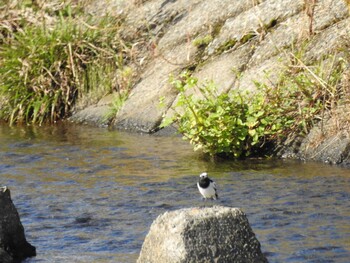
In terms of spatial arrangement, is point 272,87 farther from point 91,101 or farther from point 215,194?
point 91,101

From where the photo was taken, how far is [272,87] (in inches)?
480

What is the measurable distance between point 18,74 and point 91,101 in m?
1.24

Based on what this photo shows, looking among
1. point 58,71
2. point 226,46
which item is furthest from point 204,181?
point 58,71

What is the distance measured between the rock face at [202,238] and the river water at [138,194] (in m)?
1.07

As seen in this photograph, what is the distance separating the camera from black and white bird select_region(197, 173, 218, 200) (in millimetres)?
9266

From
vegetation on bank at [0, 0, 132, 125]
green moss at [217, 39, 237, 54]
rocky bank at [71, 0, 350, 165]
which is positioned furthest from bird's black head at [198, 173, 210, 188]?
vegetation on bank at [0, 0, 132, 125]

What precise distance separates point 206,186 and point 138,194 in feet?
4.80

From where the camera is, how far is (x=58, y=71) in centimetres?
1523

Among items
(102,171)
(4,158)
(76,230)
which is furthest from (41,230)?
(4,158)

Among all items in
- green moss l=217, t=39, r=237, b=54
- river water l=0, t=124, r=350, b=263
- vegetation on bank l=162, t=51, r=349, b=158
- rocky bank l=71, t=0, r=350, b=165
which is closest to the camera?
river water l=0, t=124, r=350, b=263

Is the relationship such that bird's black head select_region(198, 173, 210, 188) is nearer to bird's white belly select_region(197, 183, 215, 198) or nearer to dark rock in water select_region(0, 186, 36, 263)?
bird's white belly select_region(197, 183, 215, 198)

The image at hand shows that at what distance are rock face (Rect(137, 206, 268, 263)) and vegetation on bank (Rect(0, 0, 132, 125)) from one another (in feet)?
26.5

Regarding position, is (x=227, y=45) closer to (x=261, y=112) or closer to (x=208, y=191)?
(x=261, y=112)

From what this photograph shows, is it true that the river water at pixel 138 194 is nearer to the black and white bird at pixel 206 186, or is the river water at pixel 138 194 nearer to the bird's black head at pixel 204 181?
the black and white bird at pixel 206 186
